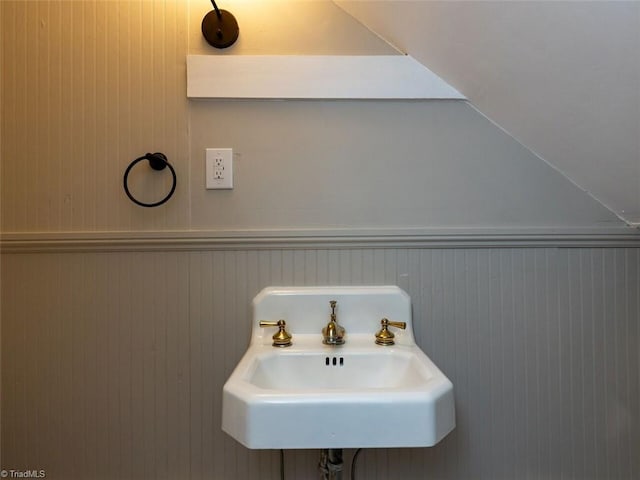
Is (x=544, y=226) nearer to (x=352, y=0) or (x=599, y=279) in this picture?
(x=599, y=279)

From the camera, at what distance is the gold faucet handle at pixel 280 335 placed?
87 centimetres

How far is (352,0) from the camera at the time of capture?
93 centimetres

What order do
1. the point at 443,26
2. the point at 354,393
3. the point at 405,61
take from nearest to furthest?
1. the point at 354,393
2. the point at 443,26
3. the point at 405,61

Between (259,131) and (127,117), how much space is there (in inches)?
14.3

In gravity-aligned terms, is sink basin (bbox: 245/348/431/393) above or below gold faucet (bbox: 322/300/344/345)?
below

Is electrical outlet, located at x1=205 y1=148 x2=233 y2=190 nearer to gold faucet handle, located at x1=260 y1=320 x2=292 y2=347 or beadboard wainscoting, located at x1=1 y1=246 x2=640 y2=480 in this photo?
beadboard wainscoting, located at x1=1 y1=246 x2=640 y2=480

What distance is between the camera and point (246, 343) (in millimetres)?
954

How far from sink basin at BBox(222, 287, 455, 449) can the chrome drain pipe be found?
0.14 meters

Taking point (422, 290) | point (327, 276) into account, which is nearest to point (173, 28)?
point (327, 276)

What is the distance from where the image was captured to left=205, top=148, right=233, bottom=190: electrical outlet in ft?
3.10

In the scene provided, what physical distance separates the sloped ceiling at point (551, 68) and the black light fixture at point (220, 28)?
0.30m

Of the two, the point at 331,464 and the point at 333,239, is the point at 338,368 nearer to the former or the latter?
the point at 331,464

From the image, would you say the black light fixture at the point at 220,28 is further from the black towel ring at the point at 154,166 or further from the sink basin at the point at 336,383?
the sink basin at the point at 336,383

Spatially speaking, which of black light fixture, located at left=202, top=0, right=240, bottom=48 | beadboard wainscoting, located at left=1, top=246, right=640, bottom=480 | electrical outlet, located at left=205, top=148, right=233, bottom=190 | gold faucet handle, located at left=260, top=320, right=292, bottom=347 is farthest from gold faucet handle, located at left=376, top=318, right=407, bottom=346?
black light fixture, located at left=202, top=0, right=240, bottom=48
